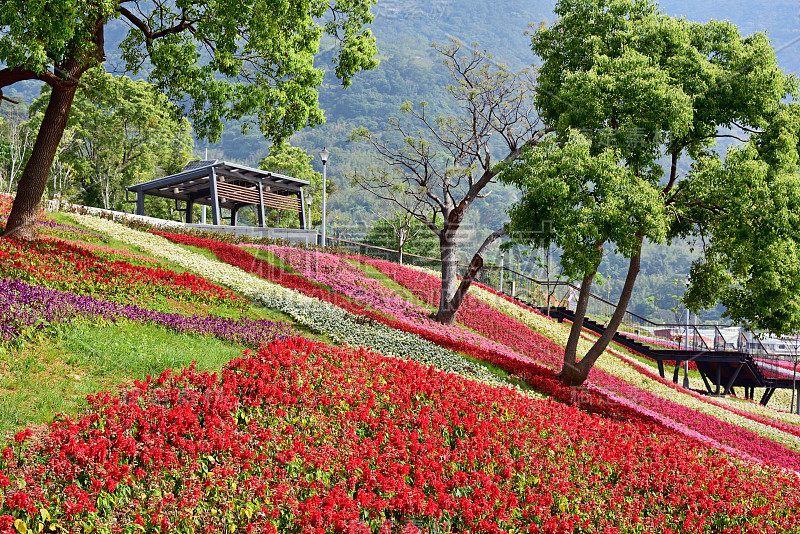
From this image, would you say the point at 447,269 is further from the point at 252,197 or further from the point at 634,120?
the point at 252,197

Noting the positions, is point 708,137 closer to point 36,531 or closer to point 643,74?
point 643,74

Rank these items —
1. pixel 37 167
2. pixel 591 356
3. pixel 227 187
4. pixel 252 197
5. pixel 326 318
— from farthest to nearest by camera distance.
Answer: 1. pixel 252 197
2. pixel 227 187
3. pixel 591 356
4. pixel 326 318
5. pixel 37 167

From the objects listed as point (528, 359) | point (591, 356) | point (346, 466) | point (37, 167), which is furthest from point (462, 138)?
point (346, 466)

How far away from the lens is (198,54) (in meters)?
12.4

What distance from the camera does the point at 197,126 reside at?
1345 cm

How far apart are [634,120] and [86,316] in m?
10.6

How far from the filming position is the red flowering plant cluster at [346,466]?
4.56 meters

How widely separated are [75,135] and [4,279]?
4474 centimetres

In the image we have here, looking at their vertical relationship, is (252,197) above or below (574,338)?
above

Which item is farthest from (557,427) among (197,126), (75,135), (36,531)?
(75,135)

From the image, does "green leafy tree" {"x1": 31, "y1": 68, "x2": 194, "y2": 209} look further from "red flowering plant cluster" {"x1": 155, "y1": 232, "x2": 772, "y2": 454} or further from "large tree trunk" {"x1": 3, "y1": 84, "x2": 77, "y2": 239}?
"large tree trunk" {"x1": 3, "y1": 84, "x2": 77, "y2": 239}

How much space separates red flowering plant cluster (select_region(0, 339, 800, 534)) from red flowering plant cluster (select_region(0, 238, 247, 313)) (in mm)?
3675

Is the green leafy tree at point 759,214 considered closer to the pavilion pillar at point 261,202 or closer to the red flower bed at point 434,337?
the red flower bed at point 434,337

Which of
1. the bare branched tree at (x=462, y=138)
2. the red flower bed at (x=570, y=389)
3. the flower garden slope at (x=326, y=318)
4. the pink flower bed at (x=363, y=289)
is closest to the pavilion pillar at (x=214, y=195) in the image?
the pink flower bed at (x=363, y=289)
